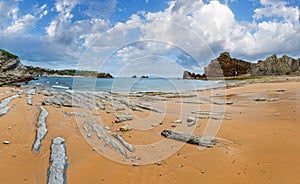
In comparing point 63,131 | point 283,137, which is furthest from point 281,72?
point 63,131

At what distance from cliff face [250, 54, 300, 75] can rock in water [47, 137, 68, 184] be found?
97408 millimetres

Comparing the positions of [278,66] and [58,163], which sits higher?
[278,66]

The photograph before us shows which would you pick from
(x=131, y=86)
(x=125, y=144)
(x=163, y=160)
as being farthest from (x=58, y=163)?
(x=131, y=86)

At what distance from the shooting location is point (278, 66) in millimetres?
86500

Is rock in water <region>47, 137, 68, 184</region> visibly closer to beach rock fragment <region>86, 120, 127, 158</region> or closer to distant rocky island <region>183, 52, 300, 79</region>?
beach rock fragment <region>86, 120, 127, 158</region>

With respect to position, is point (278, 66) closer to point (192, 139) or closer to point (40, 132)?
point (192, 139)

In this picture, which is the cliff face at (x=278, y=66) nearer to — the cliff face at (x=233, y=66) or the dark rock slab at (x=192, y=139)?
the cliff face at (x=233, y=66)

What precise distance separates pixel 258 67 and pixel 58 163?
105300 millimetres

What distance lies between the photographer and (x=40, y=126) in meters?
8.37

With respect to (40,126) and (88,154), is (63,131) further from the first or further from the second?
(88,154)

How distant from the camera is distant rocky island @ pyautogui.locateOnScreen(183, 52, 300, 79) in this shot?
83.4m

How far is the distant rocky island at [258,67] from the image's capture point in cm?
8338

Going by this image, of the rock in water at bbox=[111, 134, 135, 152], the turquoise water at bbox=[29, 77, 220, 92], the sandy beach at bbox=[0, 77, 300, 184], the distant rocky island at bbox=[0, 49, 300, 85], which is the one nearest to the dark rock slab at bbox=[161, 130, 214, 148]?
the sandy beach at bbox=[0, 77, 300, 184]

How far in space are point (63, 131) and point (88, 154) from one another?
2.43 meters
